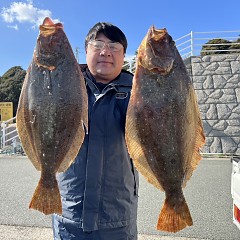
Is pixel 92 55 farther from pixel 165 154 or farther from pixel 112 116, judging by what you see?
pixel 165 154

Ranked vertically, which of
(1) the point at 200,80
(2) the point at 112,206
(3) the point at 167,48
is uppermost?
(1) the point at 200,80

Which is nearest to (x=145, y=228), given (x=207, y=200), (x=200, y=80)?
(x=207, y=200)

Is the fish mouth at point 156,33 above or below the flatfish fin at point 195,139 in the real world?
above

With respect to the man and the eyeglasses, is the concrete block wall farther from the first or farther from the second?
the eyeglasses

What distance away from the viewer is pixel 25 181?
8.16 metres

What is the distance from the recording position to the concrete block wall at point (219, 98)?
12.1m

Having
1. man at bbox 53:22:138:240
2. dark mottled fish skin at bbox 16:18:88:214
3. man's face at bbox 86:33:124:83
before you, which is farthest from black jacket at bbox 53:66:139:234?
dark mottled fish skin at bbox 16:18:88:214

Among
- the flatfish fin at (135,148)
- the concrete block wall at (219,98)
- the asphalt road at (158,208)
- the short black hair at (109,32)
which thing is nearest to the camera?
the flatfish fin at (135,148)

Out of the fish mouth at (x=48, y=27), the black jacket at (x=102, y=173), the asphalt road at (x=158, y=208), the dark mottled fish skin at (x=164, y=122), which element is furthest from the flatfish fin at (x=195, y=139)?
the asphalt road at (x=158, y=208)

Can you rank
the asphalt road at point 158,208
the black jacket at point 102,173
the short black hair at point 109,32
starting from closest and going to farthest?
the black jacket at point 102,173 → the short black hair at point 109,32 → the asphalt road at point 158,208

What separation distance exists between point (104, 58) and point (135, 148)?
832 millimetres

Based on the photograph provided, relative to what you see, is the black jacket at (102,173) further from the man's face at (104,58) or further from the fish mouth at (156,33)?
the fish mouth at (156,33)

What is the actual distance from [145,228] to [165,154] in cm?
333

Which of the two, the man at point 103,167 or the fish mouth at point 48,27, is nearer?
the fish mouth at point 48,27
